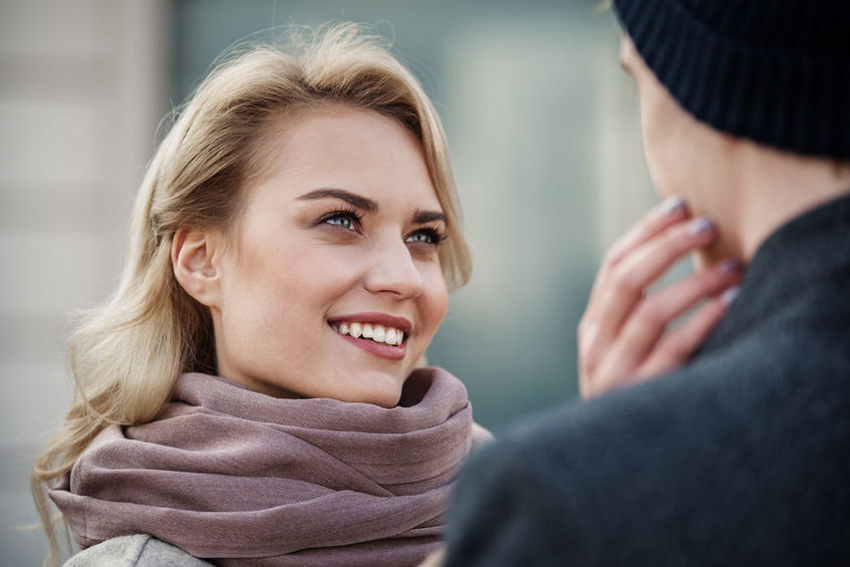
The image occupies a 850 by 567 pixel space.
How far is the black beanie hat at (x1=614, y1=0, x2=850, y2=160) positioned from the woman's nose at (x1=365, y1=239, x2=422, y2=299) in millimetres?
1078

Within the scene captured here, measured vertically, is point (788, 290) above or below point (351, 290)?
above

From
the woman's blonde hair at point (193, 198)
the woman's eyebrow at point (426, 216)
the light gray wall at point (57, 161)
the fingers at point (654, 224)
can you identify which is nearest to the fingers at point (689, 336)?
the fingers at point (654, 224)

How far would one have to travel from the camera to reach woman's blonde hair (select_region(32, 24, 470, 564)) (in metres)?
2.16

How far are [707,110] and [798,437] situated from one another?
1.20 ft

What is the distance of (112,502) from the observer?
1961mm

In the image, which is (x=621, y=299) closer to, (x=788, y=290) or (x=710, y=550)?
(x=788, y=290)

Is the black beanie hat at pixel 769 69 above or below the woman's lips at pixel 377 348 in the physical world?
above

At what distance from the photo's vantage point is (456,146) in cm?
525

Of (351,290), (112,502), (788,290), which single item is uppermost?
(788,290)

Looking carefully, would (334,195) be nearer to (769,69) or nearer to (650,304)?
(650,304)

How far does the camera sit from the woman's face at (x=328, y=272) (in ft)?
6.52

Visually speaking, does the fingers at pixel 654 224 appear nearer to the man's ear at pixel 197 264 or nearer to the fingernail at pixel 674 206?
the fingernail at pixel 674 206

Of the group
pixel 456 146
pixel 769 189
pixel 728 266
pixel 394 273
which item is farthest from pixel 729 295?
pixel 456 146

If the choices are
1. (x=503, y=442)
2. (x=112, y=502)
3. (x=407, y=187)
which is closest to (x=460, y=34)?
(x=407, y=187)
